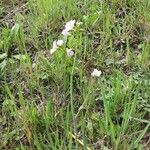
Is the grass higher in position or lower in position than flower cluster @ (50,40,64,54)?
lower

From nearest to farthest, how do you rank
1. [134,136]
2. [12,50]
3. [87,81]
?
[134,136], [87,81], [12,50]

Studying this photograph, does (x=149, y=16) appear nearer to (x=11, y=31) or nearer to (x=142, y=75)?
(x=142, y=75)

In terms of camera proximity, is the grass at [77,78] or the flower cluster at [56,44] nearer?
the grass at [77,78]

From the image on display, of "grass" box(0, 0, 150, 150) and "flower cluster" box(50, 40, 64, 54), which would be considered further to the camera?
"flower cluster" box(50, 40, 64, 54)

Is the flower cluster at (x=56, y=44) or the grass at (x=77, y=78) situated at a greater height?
the flower cluster at (x=56, y=44)

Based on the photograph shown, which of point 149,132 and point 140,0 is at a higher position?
point 140,0

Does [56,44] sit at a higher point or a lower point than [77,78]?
higher

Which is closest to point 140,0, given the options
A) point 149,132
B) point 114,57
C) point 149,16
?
point 149,16

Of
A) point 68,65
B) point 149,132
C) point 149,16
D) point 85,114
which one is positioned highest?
point 149,16
